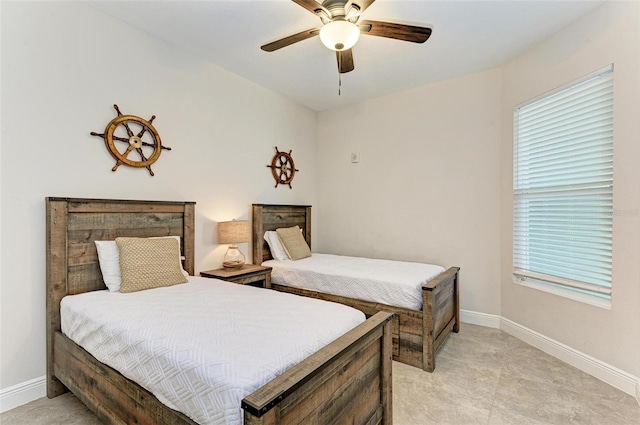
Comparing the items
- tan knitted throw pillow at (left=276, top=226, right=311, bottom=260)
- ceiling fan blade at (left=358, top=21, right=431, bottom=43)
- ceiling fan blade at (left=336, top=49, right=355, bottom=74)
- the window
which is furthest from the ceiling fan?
tan knitted throw pillow at (left=276, top=226, right=311, bottom=260)

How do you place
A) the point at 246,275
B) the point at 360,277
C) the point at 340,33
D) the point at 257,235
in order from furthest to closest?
1. the point at 257,235
2. the point at 246,275
3. the point at 360,277
4. the point at 340,33

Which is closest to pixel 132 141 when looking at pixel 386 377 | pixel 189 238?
pixel 189 238

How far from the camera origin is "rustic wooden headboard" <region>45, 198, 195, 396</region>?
204 cm

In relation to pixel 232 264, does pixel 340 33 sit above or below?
above

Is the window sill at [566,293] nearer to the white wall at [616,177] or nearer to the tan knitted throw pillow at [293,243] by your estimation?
the white wall at [616,177]

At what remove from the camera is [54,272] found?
6.73 feet

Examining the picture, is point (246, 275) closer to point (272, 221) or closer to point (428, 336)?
point (272, 221)

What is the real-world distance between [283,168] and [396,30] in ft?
7.76

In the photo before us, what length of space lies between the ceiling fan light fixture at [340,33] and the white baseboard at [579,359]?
290 centimetres

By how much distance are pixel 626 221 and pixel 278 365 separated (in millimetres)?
2532

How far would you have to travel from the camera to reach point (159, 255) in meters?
2.34

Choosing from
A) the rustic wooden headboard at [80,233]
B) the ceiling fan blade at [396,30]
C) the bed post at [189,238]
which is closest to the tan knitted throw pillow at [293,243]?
the bed post at [189,238]

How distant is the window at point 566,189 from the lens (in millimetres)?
2369

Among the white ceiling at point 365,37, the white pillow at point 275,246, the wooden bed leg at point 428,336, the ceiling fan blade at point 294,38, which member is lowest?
the wooden bed leg at point 428,336
